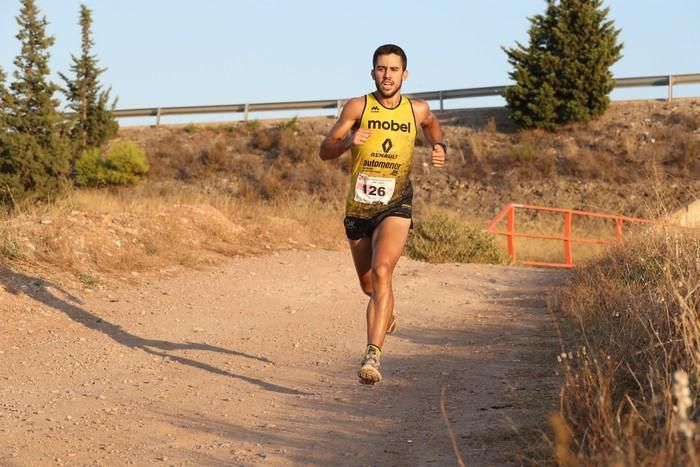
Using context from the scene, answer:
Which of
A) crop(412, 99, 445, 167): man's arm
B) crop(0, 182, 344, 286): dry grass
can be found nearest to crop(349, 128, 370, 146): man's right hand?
crop(412, 99, 445, 167): man's arm

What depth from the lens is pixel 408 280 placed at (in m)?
13.5

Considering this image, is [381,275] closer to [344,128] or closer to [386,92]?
[344,128]

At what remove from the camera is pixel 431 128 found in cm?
717

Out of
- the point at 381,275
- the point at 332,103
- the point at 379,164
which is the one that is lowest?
the point at 381,275

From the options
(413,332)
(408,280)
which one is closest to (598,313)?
(413,332)

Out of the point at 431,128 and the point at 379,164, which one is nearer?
the point at 379,164

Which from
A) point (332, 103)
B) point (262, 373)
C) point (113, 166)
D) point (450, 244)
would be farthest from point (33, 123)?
point (262, 373)

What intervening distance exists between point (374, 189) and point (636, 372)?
7.37ft

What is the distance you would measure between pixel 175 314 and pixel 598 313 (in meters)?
4.60

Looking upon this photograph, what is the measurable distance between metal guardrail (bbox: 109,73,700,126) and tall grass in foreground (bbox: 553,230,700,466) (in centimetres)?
A: 2996

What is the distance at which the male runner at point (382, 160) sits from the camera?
21.9 feet

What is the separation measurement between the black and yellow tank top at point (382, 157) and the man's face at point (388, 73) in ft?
0.37

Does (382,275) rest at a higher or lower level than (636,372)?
higher

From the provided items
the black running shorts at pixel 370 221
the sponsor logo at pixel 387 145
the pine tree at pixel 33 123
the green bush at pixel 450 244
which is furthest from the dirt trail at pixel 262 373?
the pine tree at pixel 33 123
